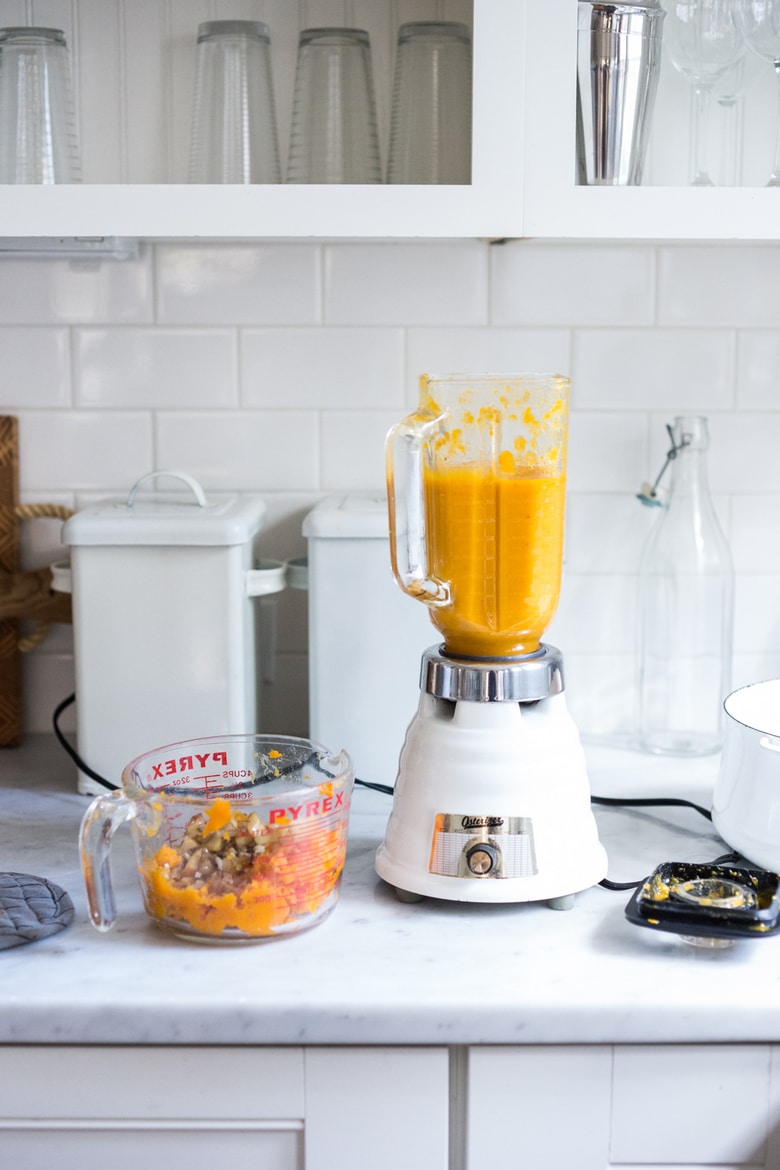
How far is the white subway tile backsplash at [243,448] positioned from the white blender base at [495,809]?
47cm

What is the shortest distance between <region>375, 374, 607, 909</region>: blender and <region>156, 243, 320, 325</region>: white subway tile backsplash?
409 millimetres

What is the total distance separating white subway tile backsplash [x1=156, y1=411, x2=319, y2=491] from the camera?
1.30 metres

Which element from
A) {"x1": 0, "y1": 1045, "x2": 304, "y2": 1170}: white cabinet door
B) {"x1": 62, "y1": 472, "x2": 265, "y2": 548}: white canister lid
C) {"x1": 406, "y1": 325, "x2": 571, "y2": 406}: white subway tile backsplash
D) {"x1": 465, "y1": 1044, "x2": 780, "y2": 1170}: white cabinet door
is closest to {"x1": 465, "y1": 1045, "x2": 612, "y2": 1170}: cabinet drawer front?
{"x1": 465, "y1": 1044, "x2": 780, "y2": 1170}: white cabinet door

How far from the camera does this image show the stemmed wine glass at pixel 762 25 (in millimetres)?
1064

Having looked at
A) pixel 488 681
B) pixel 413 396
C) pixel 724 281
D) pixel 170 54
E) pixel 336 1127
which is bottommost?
pixel 336 1127

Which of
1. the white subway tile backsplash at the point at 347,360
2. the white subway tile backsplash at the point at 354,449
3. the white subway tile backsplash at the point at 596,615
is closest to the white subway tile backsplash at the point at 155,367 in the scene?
the white subway tile backsplash at the point at 347,360

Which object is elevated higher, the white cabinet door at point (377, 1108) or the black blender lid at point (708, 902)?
the black blender lid at point (708, 902)

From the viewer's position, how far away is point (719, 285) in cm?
130

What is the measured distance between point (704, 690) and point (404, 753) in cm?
52

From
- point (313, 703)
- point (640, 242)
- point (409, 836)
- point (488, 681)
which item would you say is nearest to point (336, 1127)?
point (409, 836)

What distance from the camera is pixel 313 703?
3.75ft

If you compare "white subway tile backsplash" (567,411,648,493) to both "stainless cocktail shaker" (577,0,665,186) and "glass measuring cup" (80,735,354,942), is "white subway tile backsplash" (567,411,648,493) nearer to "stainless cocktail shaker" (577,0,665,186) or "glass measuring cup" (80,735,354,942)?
"stainless cocktail shaker" (577,0,665,186)

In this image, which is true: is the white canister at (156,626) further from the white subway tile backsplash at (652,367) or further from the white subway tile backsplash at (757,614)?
the white subway tile backsplash at (757,614)

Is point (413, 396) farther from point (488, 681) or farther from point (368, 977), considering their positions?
point (368, 977)
